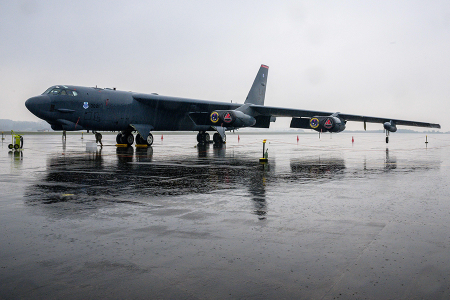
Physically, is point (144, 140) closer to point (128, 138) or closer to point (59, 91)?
point (128, 138)

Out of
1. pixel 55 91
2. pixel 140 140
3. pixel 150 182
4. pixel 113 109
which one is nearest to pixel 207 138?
pixel 140 140

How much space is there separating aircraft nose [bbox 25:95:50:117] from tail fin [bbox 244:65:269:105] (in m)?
17.3

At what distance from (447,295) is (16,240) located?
5.17 m

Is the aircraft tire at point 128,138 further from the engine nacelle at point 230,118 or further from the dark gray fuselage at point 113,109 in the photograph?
the engine nacelle at point 230,118

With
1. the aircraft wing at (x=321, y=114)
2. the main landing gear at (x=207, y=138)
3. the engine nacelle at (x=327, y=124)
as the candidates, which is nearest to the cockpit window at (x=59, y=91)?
the aircraft wing at (x=321, y=114)

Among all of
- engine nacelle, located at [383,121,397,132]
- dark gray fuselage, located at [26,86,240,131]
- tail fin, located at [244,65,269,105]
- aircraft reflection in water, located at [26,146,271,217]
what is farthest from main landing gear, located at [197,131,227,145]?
aircraft reflection in water, located at [26,146,271,217]

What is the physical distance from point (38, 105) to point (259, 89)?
763 inches

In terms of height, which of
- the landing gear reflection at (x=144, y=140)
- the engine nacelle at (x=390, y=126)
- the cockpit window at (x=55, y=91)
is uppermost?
the cockpit window at (x=55, y=91)

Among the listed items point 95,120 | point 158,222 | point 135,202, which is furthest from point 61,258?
point 95,120

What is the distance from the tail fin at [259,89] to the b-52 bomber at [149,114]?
10cm

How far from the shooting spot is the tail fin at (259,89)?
113 ft

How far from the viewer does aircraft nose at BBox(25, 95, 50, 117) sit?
21922 millimetres

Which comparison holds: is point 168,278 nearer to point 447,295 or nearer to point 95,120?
point 447,295

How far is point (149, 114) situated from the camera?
28.7 meters
